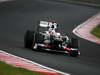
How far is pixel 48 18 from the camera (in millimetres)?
30953

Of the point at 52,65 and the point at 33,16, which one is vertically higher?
the point at 33,16

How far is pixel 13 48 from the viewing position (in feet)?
60.6

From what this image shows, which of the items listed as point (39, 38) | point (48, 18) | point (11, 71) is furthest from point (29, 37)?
point (48, 18)

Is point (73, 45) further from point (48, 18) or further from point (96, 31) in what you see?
point (48, 18)

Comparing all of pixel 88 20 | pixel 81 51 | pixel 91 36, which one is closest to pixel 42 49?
pixel 81 51

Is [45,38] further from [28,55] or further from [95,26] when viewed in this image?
[95,26]

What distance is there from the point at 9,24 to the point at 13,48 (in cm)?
825

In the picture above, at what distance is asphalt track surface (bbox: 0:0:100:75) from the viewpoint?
16094 mm

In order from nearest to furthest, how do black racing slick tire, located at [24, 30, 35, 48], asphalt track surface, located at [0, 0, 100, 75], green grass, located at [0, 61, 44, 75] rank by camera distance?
green grass, located at [0, 61, 44, 75], asphalt track surface, located at [0, 0, 100, 75], black racing slick tire, located at [24, 30, 35, 48]

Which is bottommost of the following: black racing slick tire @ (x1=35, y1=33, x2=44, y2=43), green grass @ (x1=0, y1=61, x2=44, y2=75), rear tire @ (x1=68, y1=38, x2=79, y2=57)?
green grass @ (x1=0, y1=61, x2=44, y2=75)

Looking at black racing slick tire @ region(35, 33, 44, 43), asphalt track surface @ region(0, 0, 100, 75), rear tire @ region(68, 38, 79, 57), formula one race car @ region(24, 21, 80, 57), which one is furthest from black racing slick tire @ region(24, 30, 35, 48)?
rear tire @ region(68, 38, 79, 57)

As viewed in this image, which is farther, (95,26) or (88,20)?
(88,20)

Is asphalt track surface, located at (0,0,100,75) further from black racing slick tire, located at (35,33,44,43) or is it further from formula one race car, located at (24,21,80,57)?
black racing slick tire, located at (35,33,44,43)

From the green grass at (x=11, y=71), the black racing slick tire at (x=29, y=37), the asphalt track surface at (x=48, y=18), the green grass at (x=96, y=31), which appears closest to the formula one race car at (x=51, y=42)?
the black racing slick tire at (x=29, y=37)
